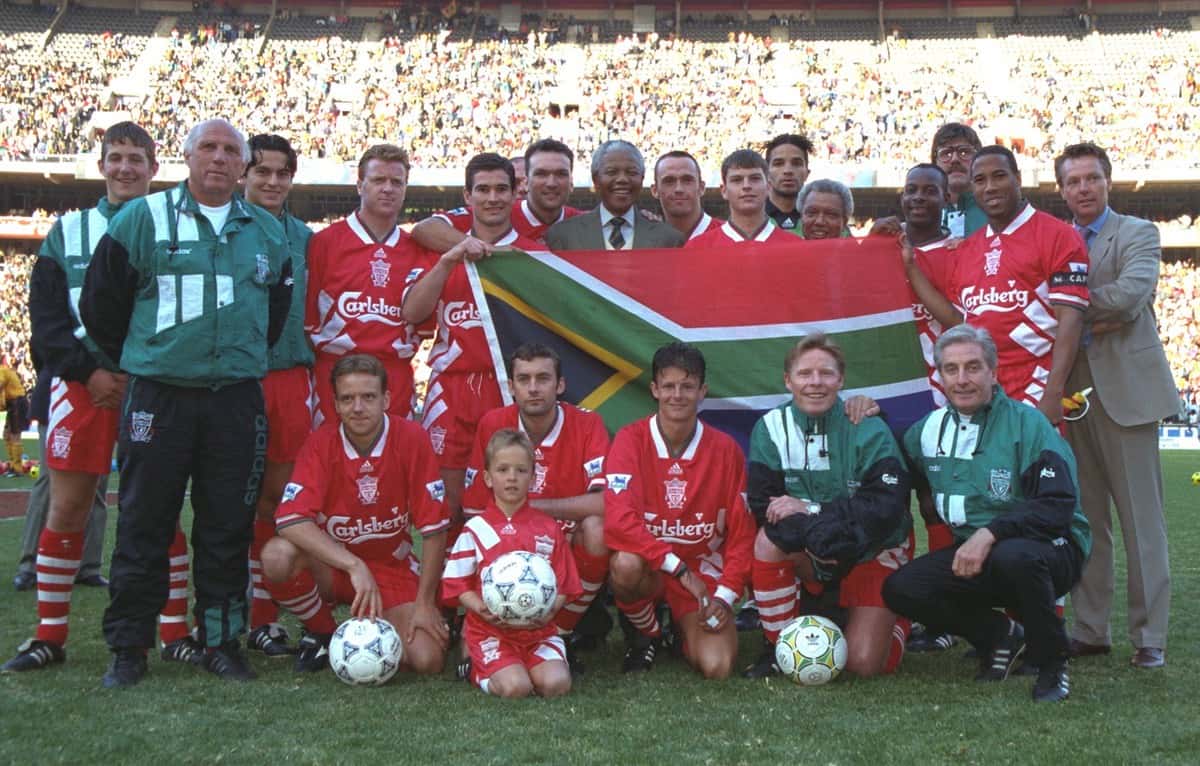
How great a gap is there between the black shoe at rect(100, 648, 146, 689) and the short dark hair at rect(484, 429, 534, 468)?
157 cm

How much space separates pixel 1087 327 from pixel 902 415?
97 cm

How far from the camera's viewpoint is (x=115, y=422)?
16.1 feet

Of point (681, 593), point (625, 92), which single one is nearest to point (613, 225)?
point (681, 593)

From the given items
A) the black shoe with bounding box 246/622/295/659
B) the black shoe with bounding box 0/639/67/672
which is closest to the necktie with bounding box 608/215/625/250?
the black shoe with bounding box 246/622/295/659

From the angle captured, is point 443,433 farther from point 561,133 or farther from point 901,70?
point 901,70

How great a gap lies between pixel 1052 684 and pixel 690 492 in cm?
159

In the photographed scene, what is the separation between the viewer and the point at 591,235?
5.83m

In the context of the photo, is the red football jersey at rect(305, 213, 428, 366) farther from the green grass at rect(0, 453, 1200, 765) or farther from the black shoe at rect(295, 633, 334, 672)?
the green grass at rect(0, 453, 1200, 765)

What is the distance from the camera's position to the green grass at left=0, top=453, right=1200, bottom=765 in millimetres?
3422

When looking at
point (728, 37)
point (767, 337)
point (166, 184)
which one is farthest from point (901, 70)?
point (767, 337)

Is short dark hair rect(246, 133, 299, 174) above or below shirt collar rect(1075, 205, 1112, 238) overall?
above

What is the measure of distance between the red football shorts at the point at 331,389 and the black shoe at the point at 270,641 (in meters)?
0.95

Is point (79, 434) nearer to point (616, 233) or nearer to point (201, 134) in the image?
point (201, 134)

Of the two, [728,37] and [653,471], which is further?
[728,37]
